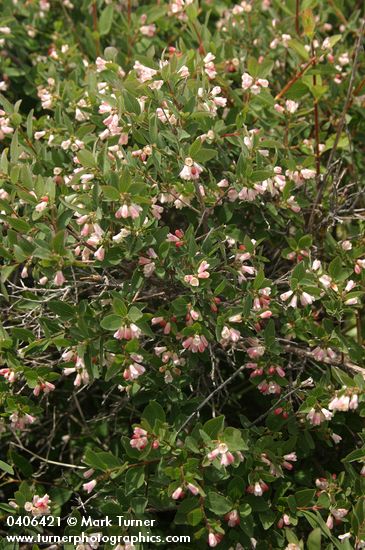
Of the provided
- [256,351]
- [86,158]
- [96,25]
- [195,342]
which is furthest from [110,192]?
[96,25]

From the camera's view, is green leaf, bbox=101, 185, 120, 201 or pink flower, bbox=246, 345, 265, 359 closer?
green leaf, bbox=101, 185, 120, 201

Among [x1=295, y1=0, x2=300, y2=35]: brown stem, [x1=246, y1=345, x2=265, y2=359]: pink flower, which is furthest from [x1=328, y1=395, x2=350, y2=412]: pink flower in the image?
[x1=295, y1=0, x2=300, y2=35]: brown stem

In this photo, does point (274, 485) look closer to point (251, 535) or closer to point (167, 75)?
point (251, 535)

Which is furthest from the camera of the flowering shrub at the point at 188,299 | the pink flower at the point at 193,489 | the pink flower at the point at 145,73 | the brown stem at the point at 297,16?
the brown stem at the point at 297,16

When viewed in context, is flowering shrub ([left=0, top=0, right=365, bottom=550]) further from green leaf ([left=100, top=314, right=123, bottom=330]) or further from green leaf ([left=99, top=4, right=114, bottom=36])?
green leaf ([left=99, top=4, right=114, bottom=36])

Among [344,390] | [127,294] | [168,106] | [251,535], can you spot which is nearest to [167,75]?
[168,106]

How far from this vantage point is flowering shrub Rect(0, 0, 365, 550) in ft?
7.51

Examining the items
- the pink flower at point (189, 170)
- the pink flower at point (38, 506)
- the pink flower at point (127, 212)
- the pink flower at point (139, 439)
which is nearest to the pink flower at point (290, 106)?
the pink flower at point (189, 170)

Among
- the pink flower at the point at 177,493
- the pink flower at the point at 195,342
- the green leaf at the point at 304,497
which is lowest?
the green leaf at the point at 304,497

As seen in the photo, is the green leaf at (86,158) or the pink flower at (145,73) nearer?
the green leaf at (86,158)

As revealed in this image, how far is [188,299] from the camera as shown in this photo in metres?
2.39

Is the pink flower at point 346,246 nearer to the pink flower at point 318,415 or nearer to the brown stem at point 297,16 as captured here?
the pink flower at point 318,415

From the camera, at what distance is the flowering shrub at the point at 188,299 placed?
229cm

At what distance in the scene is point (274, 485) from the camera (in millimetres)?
2572
